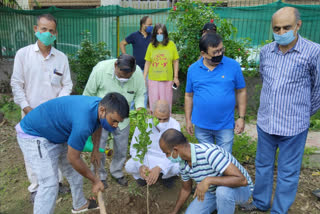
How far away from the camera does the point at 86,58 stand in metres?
7.00

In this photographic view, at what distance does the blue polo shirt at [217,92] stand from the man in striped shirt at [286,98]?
31 cm

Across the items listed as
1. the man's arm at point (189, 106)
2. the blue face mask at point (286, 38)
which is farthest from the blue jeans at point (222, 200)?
the blue face mask at point (286, 38)

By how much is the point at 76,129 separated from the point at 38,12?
703cm

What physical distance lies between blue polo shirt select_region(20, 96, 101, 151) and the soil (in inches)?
43.7

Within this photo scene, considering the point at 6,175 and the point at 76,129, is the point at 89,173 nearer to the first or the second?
the point at 76,129

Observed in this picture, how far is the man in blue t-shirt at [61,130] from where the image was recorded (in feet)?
7.43

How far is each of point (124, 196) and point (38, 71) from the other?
1.77m

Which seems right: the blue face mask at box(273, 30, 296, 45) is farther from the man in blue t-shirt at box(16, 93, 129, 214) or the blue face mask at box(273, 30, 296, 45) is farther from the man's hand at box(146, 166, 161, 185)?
the man's hand at box(146, 166, 161, 185)

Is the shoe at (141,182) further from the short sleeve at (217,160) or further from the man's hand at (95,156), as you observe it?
the short sleeve at (217,160)

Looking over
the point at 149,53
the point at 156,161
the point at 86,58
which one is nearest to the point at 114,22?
the point at 86,58

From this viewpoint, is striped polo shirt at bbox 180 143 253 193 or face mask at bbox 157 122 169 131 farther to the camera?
face mask at bbox 157 122 169 131

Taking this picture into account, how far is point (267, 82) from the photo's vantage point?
2.88 metres

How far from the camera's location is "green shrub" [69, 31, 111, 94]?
7.02m

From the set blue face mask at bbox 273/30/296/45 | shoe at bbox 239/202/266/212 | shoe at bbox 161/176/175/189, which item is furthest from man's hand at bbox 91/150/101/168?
blue face mask at bbox 273/30/296/45
